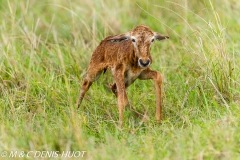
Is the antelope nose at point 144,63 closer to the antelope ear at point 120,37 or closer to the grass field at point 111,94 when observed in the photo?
the antelope ear at point 120,37

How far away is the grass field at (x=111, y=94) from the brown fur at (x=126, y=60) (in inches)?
12.5

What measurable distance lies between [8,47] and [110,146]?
9.57ft

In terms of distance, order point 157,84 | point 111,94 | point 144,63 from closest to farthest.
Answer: point 144,63 < point 157,84 < point 111,94

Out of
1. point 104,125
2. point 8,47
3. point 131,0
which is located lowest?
point 104,125

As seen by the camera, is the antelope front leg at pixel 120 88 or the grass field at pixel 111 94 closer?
the grass field at pixel 111 94

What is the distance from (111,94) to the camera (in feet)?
26.2

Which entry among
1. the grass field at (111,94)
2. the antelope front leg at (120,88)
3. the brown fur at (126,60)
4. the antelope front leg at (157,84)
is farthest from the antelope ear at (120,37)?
the grass field at (111,94)

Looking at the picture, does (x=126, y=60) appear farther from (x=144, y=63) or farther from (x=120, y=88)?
(x=144, y=63)

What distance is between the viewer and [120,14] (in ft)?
33.4

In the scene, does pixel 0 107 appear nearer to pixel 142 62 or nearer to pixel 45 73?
pixel 45 73

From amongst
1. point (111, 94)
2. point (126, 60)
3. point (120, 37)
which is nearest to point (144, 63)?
point (126, 60)

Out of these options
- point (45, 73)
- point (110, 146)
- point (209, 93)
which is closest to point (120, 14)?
point (45, 73)

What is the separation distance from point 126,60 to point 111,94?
4.02 feet

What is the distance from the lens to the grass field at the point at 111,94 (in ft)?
18.7
